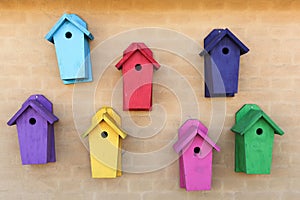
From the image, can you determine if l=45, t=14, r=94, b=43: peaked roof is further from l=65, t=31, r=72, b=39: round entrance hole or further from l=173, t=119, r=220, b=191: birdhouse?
l=173, t=119, r=220, b=191: birdhouse

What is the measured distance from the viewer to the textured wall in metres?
1.43

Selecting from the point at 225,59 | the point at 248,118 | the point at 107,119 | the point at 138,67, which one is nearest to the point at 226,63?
the point at 225,59

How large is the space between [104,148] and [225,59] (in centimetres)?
64

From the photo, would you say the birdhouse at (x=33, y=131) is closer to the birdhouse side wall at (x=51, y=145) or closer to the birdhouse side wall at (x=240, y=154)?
the birdhouse side wall at (x=51, y=145)

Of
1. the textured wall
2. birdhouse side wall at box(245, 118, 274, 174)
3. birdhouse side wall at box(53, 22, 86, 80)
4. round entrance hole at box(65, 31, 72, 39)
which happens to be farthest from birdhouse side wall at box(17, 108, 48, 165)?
birdhouse side wall at box(245, 118, 274, 174)

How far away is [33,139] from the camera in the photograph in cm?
131

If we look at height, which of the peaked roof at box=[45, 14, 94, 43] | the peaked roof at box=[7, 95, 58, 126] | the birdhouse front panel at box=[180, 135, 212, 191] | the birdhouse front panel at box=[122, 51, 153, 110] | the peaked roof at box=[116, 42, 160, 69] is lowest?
the birdhouse front panel at box=[180, 135, 212, 191]

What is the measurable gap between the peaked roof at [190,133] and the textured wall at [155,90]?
39 mm

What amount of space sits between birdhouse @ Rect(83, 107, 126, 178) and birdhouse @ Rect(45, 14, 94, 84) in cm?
23

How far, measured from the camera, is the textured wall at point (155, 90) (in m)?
1.43

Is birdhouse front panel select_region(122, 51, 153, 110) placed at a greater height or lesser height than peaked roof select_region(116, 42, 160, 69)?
lesser

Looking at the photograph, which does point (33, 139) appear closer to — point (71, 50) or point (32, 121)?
point (32, 121)

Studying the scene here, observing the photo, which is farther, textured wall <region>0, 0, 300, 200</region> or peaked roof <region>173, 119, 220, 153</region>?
textured wall <region>0, 0, 300, 200</region>

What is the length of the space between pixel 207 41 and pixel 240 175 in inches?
25.4
